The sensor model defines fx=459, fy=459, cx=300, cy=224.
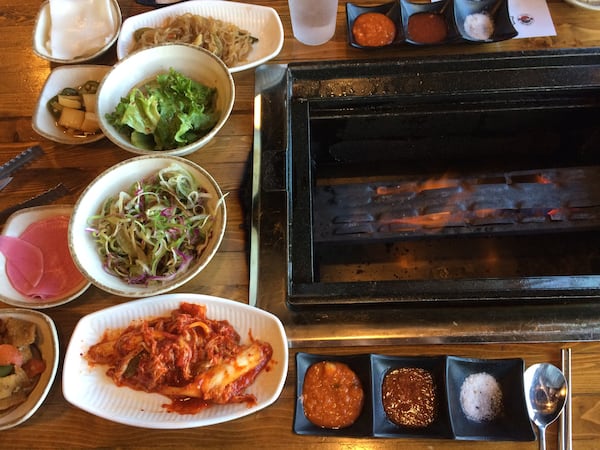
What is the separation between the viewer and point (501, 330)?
61.9 inches

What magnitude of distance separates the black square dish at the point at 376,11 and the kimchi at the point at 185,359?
138 cm

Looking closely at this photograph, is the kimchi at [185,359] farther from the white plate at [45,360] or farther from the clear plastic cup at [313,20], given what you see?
the clear plastic cup at [313,20]

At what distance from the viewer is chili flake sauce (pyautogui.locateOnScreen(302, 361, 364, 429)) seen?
146cm

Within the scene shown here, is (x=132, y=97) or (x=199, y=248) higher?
(x=132, y=97)

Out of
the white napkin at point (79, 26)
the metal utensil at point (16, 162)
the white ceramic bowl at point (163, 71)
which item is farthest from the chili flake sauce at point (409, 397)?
the white napkin at point (79, 26)

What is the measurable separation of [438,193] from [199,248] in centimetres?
108

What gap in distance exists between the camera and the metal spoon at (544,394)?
1.46 metres

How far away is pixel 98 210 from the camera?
1.66 metres

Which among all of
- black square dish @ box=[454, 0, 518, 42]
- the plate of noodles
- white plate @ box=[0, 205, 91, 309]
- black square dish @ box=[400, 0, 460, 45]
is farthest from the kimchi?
black square dish @ box=[454, 0, 518, 42]

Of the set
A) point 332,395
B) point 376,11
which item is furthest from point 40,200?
point 376,11

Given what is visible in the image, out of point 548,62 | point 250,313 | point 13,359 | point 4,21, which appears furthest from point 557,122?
point 4,21

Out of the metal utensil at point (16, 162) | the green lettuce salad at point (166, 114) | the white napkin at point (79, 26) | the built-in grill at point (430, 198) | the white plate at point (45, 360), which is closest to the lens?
the white plate at point (45, 360)

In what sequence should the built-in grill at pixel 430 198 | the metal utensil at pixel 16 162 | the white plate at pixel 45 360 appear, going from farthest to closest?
the metal utensil at pixel 16 162
the built-in grill at pixel 430 198
the white plate at pixel 45 360

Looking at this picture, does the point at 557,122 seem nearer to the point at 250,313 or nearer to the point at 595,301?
the point at 595,301
